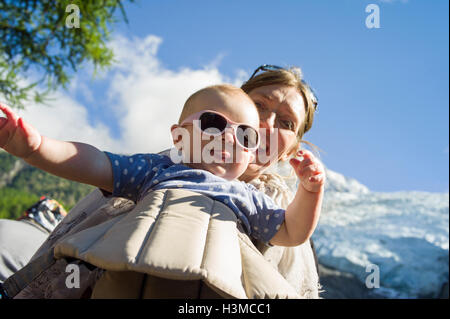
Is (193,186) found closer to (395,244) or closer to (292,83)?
(292,83)

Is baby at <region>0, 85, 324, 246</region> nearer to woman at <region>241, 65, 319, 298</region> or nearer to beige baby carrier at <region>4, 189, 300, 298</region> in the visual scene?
beige baby carrier at <region>4, 189, 300, 298</region>

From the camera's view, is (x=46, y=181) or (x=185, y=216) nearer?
(x=185, y=216)

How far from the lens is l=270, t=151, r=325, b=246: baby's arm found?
1.41 m

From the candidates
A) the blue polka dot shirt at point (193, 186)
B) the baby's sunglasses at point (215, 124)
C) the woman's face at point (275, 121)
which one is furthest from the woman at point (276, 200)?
the baby's sunglasses at point (215, 124)

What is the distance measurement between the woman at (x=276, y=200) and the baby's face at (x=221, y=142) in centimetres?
34

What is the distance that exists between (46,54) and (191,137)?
23.0 feet

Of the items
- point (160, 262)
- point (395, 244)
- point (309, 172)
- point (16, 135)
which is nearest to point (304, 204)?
point (309, 172)

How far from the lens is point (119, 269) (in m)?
0.93

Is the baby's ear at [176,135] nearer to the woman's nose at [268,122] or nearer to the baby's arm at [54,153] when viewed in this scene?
the baby's arm at [54,153]

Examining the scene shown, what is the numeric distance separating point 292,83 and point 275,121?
338mm

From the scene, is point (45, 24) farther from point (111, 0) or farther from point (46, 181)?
point (46, 181)

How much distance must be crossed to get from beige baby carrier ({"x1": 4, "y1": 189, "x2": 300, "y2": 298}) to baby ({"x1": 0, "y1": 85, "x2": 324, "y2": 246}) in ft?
0.62

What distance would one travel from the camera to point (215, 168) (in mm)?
1538
